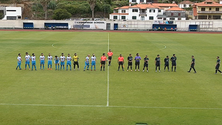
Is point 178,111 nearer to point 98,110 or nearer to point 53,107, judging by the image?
point 98,110

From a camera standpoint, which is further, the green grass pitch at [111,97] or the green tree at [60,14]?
the green tree at [60,14]

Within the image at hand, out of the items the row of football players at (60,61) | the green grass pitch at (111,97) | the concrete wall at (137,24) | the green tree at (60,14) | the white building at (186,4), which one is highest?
the white building at (186,4)

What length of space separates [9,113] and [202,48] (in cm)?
3261

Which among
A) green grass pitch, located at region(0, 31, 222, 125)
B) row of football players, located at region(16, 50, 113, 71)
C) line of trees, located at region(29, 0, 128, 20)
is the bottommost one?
green grass pitch, located at region(0, 31, 222, 125)

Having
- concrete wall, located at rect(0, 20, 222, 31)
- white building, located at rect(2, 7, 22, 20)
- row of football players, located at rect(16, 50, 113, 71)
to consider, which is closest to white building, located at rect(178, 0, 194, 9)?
concrete wall, located at rect(0, 20, 222, 31)

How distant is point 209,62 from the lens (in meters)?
32.1

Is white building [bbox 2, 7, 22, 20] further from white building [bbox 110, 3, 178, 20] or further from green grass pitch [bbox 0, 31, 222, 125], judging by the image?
green grass pitch [bbox 0, 31, 222, 125]

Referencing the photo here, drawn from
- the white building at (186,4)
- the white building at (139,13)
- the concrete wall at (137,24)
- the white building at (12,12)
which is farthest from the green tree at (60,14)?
the white building at (186,4)

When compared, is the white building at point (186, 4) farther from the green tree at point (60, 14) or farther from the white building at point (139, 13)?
the green tree at point (60, 14)

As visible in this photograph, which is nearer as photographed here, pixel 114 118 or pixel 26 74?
pixel 114 118

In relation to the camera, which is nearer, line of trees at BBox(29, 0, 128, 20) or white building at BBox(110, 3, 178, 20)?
white building at BBox(110, 3, 178, 20)

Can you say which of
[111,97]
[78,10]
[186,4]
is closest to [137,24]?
[78,10]

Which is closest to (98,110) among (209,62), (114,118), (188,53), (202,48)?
(114,118)

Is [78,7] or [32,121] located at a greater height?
[78,7]
